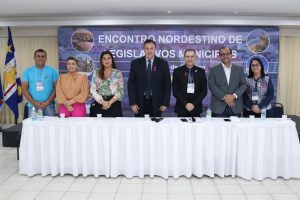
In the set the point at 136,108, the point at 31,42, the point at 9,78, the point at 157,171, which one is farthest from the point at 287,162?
the point at 31,42

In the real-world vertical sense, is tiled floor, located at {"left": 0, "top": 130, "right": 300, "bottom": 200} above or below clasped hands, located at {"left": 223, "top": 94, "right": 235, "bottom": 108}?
below

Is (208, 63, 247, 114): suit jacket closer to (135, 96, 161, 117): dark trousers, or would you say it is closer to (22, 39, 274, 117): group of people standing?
(22, 39, 274, 117): group of people standing

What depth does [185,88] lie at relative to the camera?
13.0ft

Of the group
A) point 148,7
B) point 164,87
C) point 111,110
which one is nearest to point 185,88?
point 164,87

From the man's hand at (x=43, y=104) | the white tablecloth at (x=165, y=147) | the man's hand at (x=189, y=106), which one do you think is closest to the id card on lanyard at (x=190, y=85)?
the man's hand at (x=189, y=106)

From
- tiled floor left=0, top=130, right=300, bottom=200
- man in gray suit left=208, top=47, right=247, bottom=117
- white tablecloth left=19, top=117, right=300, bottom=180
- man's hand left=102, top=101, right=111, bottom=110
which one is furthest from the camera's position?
man in gray suit left=208, top=47, right=247, bottom=117

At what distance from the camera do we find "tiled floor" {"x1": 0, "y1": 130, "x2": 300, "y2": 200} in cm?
304

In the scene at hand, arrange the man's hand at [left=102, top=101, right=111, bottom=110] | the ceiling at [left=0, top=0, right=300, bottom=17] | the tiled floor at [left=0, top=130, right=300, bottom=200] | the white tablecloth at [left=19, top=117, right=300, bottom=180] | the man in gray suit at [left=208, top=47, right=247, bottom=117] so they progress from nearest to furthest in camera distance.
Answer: the tiled floor at [left=0, top=130, right=300, bottom=200], the white tablecloth at [left=19, top=117, right=300, bottom=180], the man's hand at [left=102, top=101, right=111, bottom=110], the man in gray suit at [left=208, top=47, right=247, bottom=117], the ceiling at [left=0, top=0, right=300, bottom=17]

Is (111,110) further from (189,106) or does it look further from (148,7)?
(148,7)

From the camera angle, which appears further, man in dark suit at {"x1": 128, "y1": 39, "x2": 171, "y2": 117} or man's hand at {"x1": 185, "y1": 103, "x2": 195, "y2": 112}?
man in dark suit at {"x1": 128, "y1": 39, "x2": 171, "y2": 117}

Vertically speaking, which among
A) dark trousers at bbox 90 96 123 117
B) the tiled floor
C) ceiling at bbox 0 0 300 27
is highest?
ceiling at bbox 0 0 300 27

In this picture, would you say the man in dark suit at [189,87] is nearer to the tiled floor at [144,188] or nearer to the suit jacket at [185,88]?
the suit jacket at [185,88]

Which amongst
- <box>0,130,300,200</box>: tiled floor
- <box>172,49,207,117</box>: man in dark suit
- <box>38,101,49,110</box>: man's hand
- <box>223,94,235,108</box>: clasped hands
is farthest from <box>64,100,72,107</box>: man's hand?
<box>223,94,235,108</box>: clasped hands

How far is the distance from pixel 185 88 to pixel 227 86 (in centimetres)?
56
